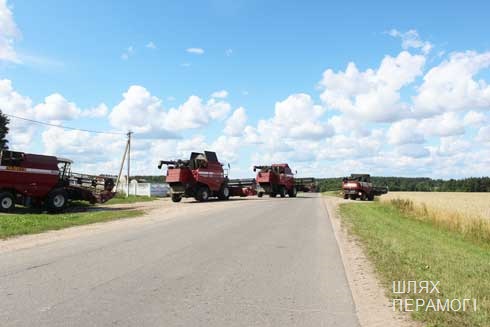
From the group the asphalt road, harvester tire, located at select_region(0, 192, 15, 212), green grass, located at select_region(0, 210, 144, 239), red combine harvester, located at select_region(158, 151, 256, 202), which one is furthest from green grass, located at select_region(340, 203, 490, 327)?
red combine harvester, located at select_region(158, 151, 256, 202)

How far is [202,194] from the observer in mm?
33562

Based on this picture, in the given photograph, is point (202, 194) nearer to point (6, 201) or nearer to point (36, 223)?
point (6, 201)

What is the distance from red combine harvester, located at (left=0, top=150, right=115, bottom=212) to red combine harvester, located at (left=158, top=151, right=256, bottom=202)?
29.0 ft

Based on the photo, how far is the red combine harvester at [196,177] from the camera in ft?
107

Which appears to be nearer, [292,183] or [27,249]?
[27,249]

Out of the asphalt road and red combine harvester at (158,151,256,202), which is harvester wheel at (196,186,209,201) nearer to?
red combine harvester at (158,151,256,202)

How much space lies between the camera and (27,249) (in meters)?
10.2

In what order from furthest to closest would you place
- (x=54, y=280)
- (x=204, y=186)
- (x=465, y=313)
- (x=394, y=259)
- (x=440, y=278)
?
(x=204, y=186) → (x=394, y=259) → (x=440, y=278) → (x=54, y=280) → (x=465, y=313)

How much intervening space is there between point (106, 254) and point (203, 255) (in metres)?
2.03

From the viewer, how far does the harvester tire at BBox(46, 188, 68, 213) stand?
21.8 meters

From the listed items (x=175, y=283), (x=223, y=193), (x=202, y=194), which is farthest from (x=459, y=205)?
(x=175, y=283)

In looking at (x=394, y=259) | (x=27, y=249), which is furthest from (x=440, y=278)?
(x=27, y=249)

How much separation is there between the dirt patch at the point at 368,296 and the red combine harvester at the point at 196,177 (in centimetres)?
2276

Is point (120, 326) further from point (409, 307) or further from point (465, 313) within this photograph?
point (465, 313)
